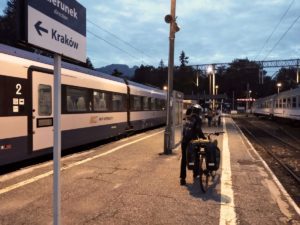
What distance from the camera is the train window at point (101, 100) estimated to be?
1539 cm

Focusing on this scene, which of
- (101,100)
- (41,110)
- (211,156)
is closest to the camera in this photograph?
(211,156)

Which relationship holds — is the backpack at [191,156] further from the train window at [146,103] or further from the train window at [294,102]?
the train window at [294,102]

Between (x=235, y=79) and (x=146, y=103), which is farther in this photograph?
(x=235, y=79)

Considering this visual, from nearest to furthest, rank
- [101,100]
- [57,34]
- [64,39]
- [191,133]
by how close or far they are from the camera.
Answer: [57,34]
[64,39]
[191,133]
[101,100]

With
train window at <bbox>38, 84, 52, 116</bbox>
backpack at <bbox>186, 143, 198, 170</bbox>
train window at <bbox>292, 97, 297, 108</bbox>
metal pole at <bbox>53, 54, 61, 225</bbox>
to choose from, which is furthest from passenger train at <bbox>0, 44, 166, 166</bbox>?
train window at <bbox>292, 97, 297, 108</bbox>

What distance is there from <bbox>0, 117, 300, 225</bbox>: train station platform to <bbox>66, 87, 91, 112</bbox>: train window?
2.13 meters

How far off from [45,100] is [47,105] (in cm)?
14

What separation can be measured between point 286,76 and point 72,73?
138m

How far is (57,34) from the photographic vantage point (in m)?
3.96

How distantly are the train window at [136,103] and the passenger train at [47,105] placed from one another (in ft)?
2.35

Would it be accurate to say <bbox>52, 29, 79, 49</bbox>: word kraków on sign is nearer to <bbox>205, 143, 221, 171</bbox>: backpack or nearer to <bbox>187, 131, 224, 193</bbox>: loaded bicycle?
<bbox>187, 131, 224, 193</bbox>: loaded bicycle

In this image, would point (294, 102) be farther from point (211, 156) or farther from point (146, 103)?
point (211, 156)

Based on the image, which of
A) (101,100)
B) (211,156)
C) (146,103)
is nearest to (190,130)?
(211,156)

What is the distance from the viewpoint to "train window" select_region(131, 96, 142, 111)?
21.7 metres
